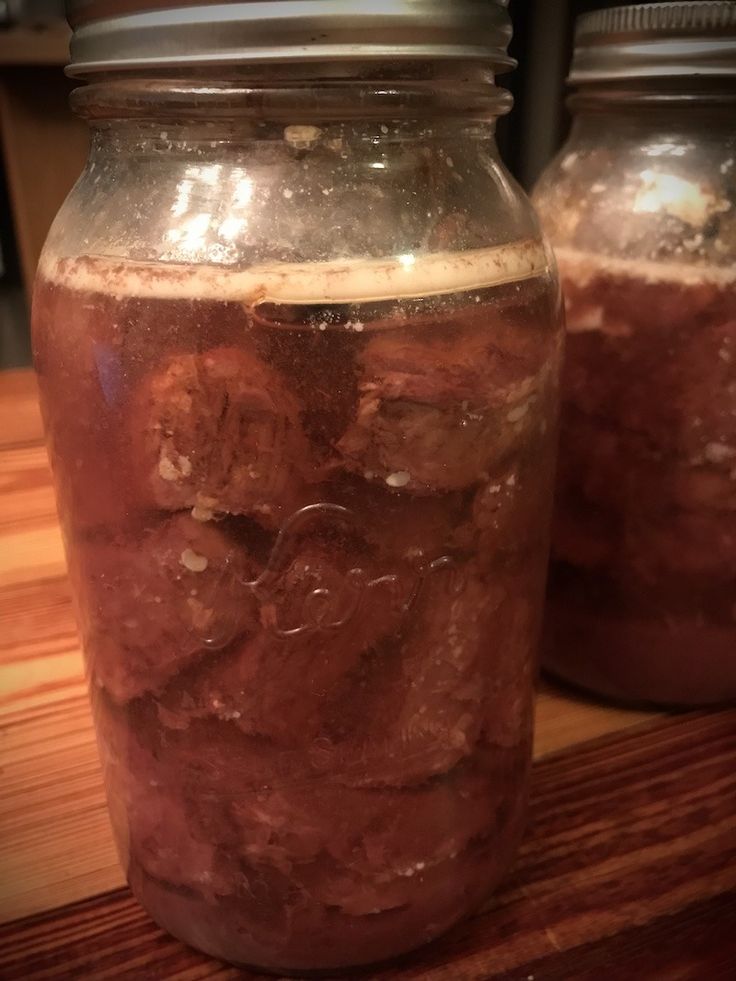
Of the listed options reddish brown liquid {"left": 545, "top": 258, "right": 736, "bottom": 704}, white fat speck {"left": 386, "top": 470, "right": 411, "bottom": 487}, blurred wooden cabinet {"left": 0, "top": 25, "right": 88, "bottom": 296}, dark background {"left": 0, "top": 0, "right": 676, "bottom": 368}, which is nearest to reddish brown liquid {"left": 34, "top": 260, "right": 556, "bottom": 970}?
white fat speck {"left": 386, "top": 470, "right": 411, "bottom": 487}

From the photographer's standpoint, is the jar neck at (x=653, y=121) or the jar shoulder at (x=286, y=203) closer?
the jar shoulder at (x=286, y=203)

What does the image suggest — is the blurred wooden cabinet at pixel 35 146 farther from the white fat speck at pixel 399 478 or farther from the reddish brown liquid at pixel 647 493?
the white fat speck at pixel 399 478

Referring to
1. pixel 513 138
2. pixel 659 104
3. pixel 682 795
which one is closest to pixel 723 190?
pixel 659 104

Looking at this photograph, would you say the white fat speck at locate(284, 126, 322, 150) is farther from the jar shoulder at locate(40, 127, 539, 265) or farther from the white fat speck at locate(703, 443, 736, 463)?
the white fat speck at locate(703, 443, 736, 463)

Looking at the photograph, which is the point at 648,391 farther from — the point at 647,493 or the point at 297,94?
the point at 297,94

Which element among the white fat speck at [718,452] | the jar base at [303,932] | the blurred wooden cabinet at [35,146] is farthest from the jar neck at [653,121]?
the blurred wooden cabinet at [35,146]

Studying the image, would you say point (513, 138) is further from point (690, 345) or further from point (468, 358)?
point (468, 358)
